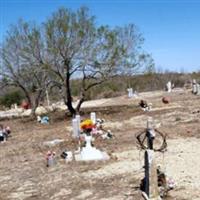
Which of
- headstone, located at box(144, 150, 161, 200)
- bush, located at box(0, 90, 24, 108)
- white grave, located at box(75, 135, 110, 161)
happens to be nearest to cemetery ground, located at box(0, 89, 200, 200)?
white grave, located at box(75, 135, 110, 161)

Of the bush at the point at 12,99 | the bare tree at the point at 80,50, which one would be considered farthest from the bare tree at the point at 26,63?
the bush at the point at 12,99

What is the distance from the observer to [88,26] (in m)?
28.6

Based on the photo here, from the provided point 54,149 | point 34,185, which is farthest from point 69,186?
point 54,149

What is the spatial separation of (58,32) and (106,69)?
10.7 feet

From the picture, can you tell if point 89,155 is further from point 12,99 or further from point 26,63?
point 12,99

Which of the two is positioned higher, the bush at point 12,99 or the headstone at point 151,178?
the bush at point 12,99

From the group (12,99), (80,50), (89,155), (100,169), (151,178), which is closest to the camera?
(151,178)

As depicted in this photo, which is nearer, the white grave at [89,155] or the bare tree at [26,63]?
the white grave at [89,155]

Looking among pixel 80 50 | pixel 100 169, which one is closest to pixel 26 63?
pixel 80 50

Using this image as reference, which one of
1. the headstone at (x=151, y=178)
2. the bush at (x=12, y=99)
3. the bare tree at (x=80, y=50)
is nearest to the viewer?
the headstone at (x=151, y=178)

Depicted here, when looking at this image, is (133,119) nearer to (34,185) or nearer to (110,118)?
(110,118)

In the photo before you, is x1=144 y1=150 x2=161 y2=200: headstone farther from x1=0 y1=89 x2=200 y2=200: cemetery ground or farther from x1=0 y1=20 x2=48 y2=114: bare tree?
x1=0 y1=20 x2=48 y2=114: bare tree

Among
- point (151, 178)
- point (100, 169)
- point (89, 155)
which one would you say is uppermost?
point (151, 178)

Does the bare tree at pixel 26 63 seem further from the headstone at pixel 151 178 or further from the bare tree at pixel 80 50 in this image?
the headstone at pixel 151 178
